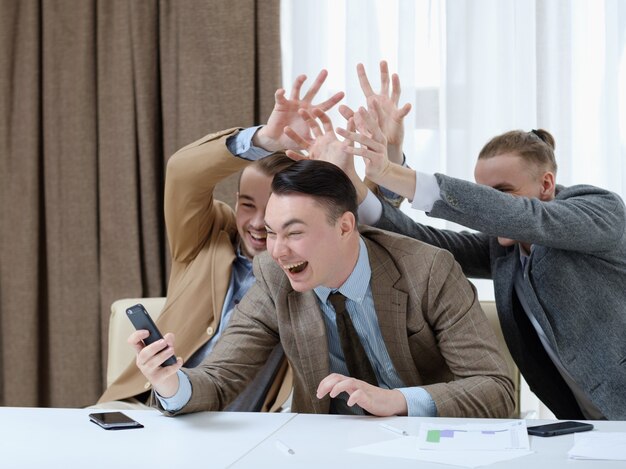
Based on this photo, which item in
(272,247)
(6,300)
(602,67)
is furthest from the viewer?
(6,300)

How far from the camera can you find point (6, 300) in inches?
132

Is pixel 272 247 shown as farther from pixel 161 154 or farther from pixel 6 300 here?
pixel 6 300

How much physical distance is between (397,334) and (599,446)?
612 millimetres

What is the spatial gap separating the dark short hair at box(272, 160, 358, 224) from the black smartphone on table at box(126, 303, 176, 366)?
0.44 meters

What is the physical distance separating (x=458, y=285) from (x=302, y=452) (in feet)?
2.18

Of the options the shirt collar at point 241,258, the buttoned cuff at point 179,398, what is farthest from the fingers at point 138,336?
the shirt collar at point 241,258

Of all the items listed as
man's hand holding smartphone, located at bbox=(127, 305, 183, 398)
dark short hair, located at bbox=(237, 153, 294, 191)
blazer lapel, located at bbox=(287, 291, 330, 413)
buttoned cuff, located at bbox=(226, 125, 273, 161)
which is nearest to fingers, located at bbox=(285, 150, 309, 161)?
buttoned cuff, located at bbox=(226, 125, 273, 161)

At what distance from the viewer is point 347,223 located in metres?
1.89

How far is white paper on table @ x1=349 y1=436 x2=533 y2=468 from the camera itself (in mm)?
1332

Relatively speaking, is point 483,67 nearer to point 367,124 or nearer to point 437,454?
point 367,124

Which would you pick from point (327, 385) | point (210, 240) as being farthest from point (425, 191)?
point (210, 240)

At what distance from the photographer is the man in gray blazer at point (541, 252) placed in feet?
6.25

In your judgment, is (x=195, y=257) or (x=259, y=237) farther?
(x=195, y=257)

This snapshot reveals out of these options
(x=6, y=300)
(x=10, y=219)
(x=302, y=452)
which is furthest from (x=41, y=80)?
(x=302, y=452)
